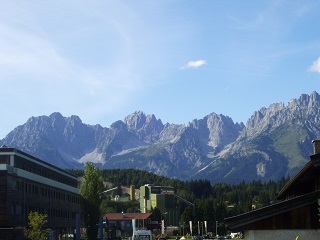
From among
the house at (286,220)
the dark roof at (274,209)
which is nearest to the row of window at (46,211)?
the dark roof at (274,209)

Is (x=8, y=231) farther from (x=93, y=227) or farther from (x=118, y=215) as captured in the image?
(x=118, y=215)

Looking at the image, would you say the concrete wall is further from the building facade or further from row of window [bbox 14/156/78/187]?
row of window [bbox 14/156/78/187]

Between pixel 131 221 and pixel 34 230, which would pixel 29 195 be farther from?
pixel 131 221

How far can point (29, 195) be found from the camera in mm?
83938

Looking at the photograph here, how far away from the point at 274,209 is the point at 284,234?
128 cm

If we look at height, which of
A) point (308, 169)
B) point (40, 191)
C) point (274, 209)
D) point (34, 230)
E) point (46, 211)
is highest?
point (40, 191)

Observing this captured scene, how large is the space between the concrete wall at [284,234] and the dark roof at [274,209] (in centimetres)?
70

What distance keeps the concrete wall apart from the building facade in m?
49.3

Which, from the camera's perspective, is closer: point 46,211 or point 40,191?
point 40,191

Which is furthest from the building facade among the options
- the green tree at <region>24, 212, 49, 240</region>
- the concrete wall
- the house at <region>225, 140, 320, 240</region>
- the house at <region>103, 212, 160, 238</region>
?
the concrete wall

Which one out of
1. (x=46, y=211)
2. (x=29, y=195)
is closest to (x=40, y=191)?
(x=46, y=211)

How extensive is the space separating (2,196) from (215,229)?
115 meters

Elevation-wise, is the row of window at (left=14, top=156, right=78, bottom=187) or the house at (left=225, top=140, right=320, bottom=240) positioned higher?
the row of window at (left=14, top=156, right=78, bottom=187)

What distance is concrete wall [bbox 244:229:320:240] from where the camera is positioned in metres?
26.5
